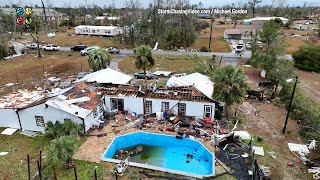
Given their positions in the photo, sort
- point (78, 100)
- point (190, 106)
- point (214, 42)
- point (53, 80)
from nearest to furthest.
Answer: point (78, 100), point (190, 106), point (53, 80), point (214, 42)

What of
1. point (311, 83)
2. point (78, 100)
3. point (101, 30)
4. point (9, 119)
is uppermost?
point (101, 30)

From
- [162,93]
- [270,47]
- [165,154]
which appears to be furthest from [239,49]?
[165,154]

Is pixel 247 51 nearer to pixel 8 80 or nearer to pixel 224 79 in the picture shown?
pixel 224 79

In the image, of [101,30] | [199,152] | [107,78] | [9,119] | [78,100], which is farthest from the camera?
[101,30]

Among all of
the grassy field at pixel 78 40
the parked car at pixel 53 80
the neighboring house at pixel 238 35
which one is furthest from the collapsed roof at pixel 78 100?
the neighboring house at pixel 238 35

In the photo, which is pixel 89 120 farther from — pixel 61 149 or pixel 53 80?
pixel 53 80

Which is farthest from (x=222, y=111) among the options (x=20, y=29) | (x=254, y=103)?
(x=20, y=29)
